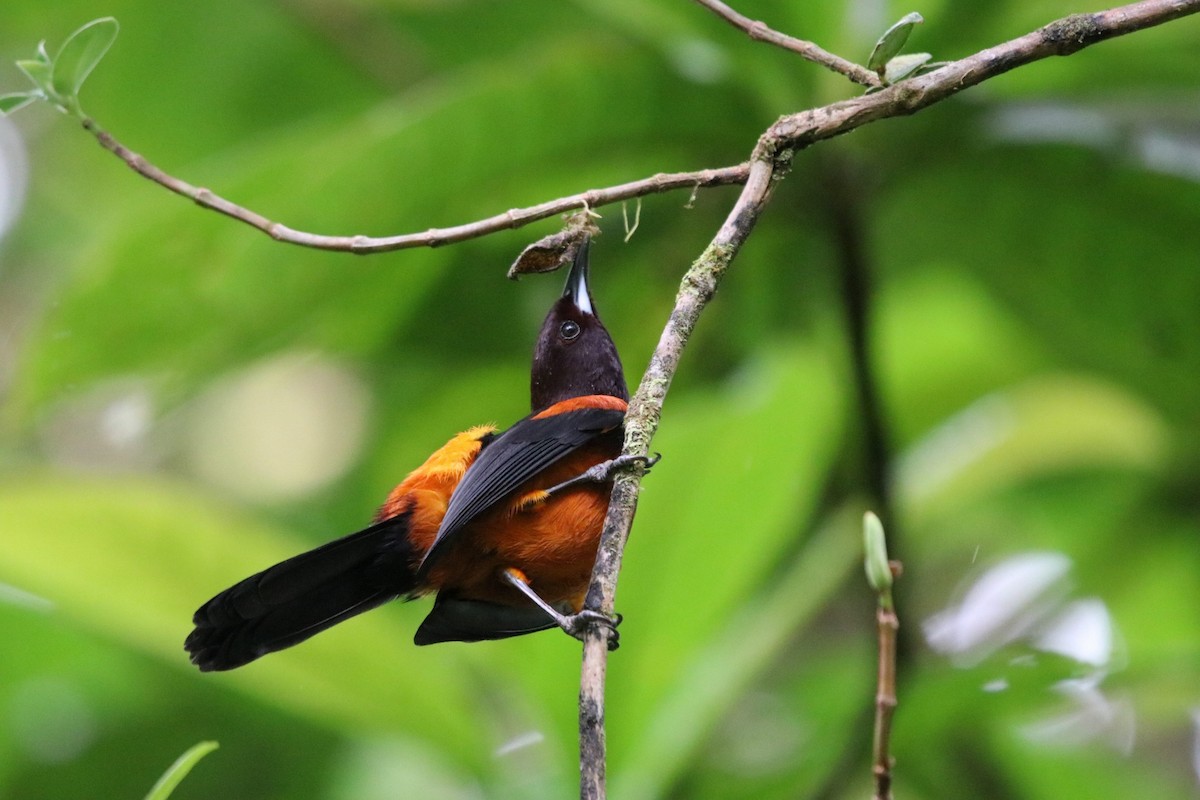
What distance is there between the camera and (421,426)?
4234mm

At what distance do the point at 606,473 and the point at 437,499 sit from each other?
1.49 ft

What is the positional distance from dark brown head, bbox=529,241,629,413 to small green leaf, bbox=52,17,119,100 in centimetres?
127

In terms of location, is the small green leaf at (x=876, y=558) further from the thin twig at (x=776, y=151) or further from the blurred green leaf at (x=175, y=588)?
the blurred green leaf at (x=175, y=588)

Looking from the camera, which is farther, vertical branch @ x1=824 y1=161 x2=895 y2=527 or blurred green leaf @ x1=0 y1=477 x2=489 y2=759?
blurred green leaf @ x1=0 y1=477 x2=489 y2=759

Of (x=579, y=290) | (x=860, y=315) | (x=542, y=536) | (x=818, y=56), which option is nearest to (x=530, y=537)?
(x=542, y=536)

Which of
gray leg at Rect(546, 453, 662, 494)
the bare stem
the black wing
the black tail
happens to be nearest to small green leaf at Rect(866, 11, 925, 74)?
the bare stem

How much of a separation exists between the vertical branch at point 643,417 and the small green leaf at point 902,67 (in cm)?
17

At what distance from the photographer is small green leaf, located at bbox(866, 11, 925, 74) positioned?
5.64ft

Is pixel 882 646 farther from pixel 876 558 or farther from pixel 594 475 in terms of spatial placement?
pixel 594 475

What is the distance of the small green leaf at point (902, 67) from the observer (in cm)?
177

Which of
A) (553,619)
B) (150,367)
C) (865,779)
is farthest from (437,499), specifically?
(865,779)

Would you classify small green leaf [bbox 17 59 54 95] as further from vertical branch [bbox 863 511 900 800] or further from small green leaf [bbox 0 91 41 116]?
vertical branch [bbox 863 511 900 800]

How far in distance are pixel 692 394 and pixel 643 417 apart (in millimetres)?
2176

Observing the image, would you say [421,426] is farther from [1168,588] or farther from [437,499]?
[1168,588]
